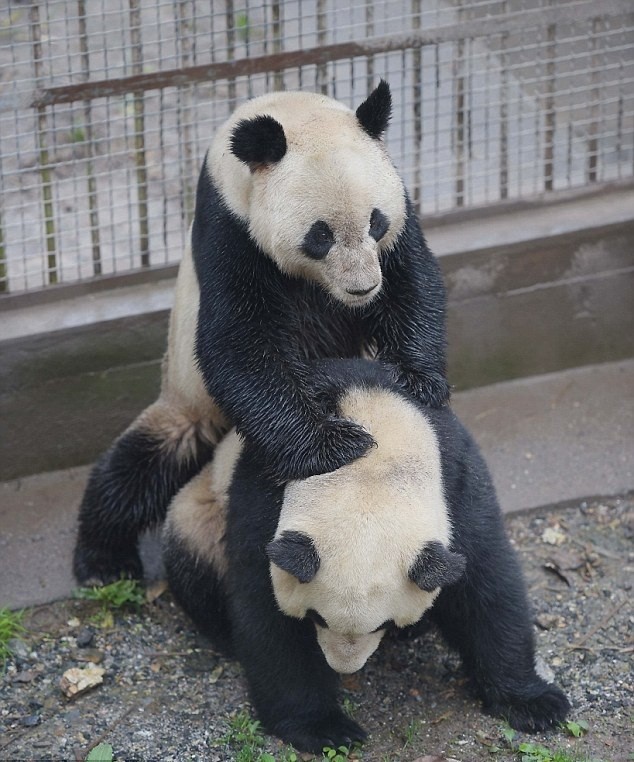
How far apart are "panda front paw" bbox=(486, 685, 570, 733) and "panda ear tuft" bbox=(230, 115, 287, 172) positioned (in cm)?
238

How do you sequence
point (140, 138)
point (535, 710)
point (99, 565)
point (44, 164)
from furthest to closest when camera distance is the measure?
point (140, 138), point (44, 164), point (99, 565), point (535, 710)

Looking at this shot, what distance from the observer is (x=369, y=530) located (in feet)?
14.7

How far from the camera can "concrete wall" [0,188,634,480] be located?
21.6 ft

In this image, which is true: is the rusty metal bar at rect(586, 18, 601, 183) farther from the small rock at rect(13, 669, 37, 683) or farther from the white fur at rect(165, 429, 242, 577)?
the small rock at rect(13, 669, 37, 683)

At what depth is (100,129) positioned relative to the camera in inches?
309

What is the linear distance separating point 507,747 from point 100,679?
1748mm

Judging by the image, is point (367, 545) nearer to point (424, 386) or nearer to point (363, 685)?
point (424, 386)

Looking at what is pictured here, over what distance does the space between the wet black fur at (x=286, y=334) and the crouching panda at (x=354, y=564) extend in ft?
0.32

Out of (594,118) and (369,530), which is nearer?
(369,530)

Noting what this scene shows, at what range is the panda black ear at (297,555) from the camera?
4.41 m

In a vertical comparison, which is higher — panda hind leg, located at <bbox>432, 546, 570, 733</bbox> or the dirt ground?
panda hind leg, located at <bbox>432, 546, 570, 733</bbox>

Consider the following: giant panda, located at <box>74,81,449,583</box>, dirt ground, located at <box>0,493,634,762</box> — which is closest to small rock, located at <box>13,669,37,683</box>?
dirt ground, located at <box>0,493,634,762</box>

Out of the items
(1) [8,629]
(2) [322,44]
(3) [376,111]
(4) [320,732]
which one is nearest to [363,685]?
(4) [320,732]

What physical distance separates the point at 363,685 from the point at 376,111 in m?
2.40
